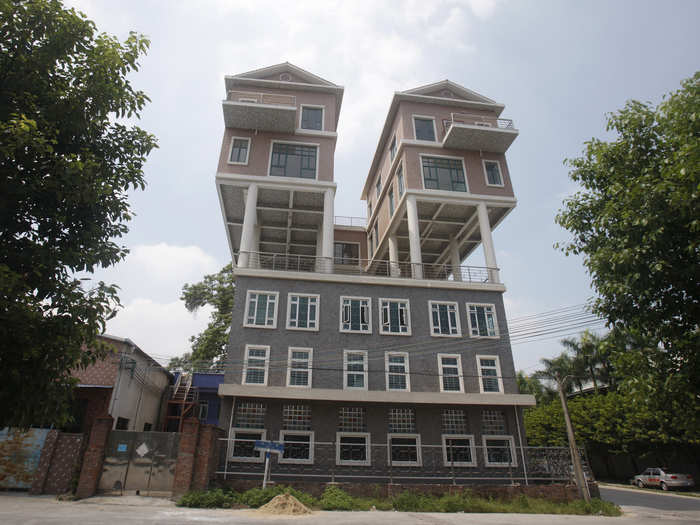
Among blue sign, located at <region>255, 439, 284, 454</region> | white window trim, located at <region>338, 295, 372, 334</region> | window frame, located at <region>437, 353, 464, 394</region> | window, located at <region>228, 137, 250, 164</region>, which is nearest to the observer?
blue sign, located at <region>255, 439, 284, 454</region>

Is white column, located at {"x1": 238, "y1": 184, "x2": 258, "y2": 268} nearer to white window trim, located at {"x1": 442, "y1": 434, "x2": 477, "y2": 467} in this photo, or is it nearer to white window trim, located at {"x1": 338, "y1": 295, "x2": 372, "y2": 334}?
white window trim, located at {"x1": 338, "y1": 295, "x2": 372, "y2": 334}

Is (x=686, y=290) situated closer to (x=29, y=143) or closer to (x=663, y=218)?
(x=663, y=218)

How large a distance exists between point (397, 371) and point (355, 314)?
3.29 m

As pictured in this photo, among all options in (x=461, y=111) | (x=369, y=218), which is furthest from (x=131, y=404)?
(x=461, y=111)

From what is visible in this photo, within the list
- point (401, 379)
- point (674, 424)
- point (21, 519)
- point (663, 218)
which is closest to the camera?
point (663, 218)

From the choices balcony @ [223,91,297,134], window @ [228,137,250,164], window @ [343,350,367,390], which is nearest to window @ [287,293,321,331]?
window @ [343,350,367,390]

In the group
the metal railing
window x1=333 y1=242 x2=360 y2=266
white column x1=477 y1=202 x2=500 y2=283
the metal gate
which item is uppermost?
the metal railing

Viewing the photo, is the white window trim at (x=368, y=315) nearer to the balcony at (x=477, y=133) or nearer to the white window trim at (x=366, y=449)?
the white window trim at (x=366, y=449)

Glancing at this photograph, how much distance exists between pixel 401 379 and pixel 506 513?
21.0 ft

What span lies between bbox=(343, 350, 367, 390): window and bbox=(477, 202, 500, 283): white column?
27.4 ft

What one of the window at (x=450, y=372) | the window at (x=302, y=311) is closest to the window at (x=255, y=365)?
the window at (x=302, y=311)

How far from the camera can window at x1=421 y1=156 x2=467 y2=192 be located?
24.3 m

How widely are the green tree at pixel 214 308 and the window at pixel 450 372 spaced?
16.1 m

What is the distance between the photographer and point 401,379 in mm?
18797
